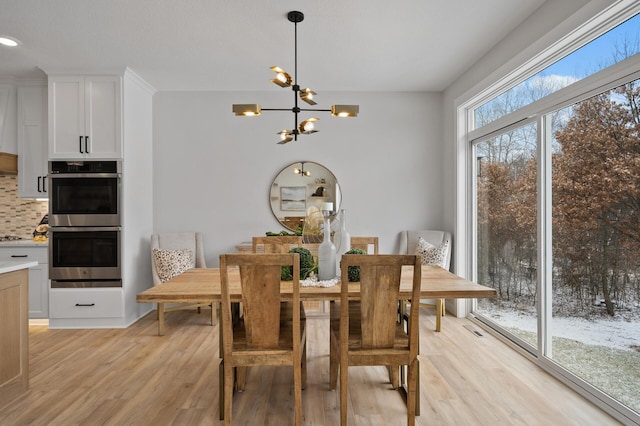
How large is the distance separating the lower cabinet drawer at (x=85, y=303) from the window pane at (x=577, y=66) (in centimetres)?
420

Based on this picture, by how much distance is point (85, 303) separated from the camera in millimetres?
3799

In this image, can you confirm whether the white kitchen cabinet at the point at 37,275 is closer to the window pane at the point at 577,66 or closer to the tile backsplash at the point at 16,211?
the tile backsplash at the point at 16,211

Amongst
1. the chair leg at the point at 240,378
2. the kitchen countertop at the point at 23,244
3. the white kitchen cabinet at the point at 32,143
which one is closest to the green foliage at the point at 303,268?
the chair leg at the point at 240,378

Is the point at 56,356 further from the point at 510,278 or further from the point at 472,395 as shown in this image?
the point at 510,278

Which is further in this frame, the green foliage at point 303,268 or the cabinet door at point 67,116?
the cabinet door at point 67,116

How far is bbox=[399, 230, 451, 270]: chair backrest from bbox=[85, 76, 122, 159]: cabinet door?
329 centimetres

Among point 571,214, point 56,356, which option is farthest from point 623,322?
point 56,356

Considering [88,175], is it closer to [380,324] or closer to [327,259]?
[327,259]

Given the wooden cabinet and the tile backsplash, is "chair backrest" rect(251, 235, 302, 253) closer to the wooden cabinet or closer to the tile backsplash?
the wooden cabinet

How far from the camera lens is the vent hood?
3926mm

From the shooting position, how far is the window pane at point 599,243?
211 centimetres

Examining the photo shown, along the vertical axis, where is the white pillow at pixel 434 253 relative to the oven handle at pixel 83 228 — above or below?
below

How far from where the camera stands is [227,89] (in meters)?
4.50

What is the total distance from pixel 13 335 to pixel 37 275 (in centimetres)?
190
